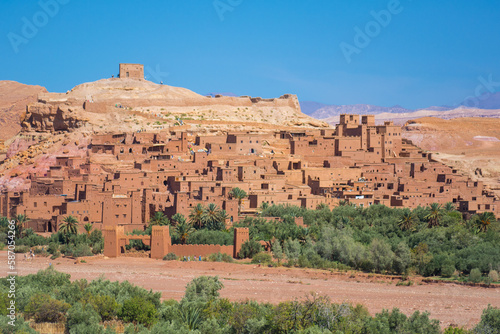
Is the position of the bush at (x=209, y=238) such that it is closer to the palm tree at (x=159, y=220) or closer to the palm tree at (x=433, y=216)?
the palm tree at (x=159, y=220)

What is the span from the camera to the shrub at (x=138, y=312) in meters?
24.7

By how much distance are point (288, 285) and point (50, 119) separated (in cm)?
2777

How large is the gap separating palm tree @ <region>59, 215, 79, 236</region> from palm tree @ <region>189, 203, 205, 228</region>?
5080 mm

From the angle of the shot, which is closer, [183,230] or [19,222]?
[183,230]

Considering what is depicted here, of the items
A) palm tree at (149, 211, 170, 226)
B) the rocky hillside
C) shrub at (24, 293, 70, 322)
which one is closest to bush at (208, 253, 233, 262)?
palm tree at (149, 211, 170, 226)

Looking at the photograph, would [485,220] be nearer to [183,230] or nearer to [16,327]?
[183,230]

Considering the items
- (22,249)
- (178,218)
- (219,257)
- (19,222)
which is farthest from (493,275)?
(19,222)

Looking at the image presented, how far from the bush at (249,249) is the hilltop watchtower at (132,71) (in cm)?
2986

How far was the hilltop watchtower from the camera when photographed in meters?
63.3

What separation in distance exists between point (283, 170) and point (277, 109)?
60.8ft

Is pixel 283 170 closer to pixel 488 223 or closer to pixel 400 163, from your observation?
pixel 400 163

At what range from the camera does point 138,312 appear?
25000 millimetres

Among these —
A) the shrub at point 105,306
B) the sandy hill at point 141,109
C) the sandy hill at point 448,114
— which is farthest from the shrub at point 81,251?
the sandy hill at point 448,114

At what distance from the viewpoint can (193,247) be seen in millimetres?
36500
